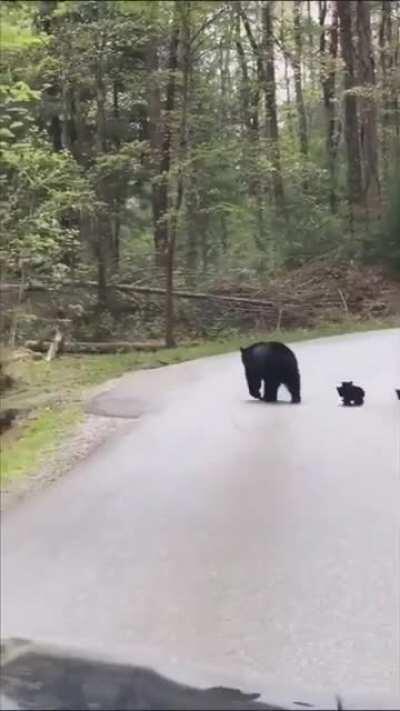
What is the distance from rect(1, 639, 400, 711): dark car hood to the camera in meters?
1.95

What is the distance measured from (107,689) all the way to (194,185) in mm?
2155

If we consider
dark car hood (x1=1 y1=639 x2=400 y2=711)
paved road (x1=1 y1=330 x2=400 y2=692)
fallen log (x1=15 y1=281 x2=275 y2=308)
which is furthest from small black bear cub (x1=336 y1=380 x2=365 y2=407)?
dark car hood (x1=1 y1=639 x2=400 y2=711)

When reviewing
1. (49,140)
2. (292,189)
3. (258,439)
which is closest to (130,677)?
(258,439)

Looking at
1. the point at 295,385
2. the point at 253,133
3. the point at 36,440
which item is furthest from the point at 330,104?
the point at 36,440

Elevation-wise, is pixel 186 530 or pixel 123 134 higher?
pixel 123 134

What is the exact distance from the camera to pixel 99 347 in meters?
4.08

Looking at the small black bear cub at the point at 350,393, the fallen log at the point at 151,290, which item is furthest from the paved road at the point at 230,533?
the fallen log at the point at 151,290

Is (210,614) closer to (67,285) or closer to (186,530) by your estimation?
(186,530)

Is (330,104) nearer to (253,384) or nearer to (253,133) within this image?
(253,133)

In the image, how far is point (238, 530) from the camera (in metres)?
3.08

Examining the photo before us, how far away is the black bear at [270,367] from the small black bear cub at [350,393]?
183 millimetres

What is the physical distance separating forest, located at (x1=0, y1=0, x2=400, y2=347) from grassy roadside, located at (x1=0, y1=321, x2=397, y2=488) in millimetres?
Answer: 77

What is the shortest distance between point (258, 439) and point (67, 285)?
0.97m

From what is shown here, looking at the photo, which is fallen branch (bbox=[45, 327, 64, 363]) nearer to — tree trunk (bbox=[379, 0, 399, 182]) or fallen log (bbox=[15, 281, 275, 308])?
fallen log (bbox=[15, 281, 275, 308])
